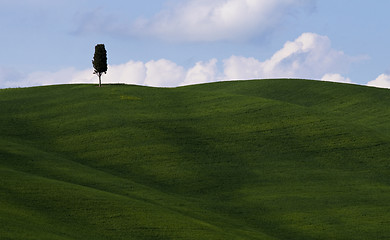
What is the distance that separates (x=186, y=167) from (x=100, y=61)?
39.9 metres

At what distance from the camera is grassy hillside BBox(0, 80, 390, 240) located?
41.2 metres

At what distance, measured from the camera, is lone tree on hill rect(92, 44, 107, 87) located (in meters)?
92.9

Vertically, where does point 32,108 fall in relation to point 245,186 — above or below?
above

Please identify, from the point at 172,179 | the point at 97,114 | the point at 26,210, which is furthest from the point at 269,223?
the point at 97,114

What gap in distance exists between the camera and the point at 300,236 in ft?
145

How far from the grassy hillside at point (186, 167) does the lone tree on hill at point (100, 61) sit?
5416 millimetres

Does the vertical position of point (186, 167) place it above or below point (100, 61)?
below

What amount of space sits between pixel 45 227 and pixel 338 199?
25.1 meters

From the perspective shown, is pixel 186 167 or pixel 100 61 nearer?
pixel 186 167

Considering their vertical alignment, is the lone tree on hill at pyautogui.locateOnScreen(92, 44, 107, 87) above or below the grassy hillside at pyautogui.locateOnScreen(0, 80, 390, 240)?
above

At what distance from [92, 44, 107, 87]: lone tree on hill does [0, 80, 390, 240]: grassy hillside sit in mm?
5416

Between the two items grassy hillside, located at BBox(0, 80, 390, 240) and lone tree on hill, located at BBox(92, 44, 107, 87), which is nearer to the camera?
grassy hillside, located at BBox(0, 80, 390, 240)

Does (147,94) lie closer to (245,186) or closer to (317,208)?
(245,186)

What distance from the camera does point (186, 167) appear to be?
57531 millimetres
